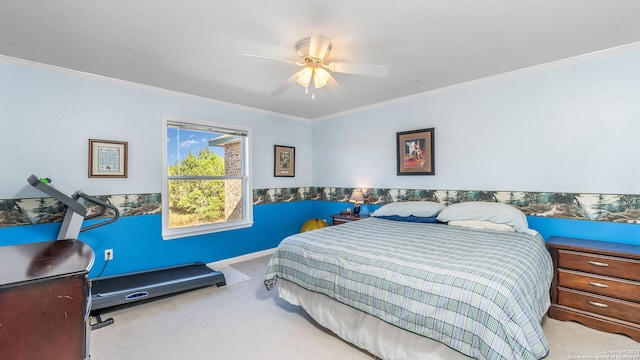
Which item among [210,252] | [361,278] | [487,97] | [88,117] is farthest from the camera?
[210,252]

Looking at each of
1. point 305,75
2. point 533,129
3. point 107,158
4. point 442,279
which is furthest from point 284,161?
Result: point 442,279

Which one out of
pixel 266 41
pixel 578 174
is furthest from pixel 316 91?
pixel 578 174

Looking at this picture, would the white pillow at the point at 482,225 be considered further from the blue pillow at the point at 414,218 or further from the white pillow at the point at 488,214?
the blue pillow at the point at 414,218

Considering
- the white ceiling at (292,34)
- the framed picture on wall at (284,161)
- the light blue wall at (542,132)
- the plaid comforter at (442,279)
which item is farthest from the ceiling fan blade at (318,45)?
the framed picture on wall at (284,161)

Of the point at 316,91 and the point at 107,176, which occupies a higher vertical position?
the point at 316,91

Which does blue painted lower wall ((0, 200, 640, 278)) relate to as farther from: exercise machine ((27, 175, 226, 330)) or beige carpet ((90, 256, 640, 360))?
beige carpet ((90, 256, 640, 360))

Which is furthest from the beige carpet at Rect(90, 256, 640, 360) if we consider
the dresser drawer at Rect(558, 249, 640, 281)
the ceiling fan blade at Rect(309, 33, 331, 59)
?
the ceiling fan blade at Rect(309, 33, 331, 59)

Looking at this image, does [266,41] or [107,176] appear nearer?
[266,41]

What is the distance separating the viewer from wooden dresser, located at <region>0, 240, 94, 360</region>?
1189 millimetres

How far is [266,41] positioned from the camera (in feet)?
7.85

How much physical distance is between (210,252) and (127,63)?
257 centimetres

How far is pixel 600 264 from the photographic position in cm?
235

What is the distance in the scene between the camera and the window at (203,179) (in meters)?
3.83

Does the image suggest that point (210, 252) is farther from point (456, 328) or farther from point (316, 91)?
point (456, 328)
